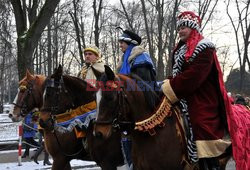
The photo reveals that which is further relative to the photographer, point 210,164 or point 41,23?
point 41,23

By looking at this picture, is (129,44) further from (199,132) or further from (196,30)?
(199,132)

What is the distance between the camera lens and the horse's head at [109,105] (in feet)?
13.1

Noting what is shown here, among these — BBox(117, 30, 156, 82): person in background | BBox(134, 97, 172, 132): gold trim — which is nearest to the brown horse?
BBox(117, 30, 156, 82): person in background

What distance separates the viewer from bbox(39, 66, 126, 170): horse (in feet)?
19.6

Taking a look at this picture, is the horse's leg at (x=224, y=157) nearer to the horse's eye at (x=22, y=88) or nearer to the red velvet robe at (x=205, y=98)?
the red velvet robe at (x=205, y=98)

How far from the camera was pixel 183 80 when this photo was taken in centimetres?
415

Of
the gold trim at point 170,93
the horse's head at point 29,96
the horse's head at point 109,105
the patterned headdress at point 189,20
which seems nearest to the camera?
the horse's head at point 109,105

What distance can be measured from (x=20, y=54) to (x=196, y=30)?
8.49m

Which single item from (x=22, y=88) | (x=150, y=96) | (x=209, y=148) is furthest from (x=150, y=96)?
(x=22, y=88)

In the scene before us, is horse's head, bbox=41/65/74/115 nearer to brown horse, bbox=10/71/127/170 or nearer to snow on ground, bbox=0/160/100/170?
brown horse, bbox=10/71/127/170

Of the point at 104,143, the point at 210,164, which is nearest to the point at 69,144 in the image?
the point at 104,143

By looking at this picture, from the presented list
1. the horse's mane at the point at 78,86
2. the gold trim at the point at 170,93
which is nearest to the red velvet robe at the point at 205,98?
the gold trim at the point at 170,93

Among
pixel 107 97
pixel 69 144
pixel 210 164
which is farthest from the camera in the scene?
pixel 69 144

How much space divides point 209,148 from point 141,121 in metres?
0.78
